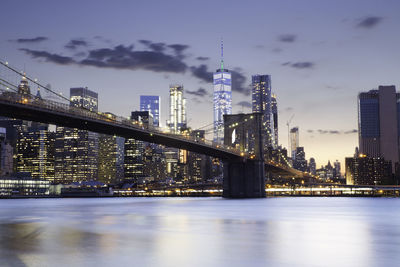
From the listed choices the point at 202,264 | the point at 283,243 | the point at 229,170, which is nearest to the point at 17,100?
the point at 283,243

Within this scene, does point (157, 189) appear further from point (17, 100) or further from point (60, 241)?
point (60, 241)

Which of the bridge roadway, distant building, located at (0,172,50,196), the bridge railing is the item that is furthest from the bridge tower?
distant building, located at (0,172,50,196)

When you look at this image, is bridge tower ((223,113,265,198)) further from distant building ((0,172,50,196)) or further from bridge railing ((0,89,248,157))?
distant building ((0,172,50,196))

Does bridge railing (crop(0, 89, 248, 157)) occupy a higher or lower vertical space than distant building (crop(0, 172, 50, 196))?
higher

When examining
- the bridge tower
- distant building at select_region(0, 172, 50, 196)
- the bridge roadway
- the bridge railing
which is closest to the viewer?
the bridge railing

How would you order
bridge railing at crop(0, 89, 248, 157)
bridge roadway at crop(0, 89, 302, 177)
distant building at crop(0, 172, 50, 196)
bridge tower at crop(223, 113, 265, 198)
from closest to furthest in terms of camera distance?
1. bridge railing at crop(0, 89, 248, 157)
2. bridge roadway at crop(0, 89, 302, 177)
3. bridge tower at crop(223, 113, 265, 198)
4. distant building at crop(0, 172, 50, 196)

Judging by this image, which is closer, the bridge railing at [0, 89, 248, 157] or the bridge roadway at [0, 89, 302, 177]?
the bridge railing at [0, 89, 248, 157]

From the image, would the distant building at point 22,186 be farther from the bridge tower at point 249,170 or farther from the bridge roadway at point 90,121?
the bridge roadway at point 90,121

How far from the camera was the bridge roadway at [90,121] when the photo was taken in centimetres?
4328

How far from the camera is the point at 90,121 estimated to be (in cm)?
5150

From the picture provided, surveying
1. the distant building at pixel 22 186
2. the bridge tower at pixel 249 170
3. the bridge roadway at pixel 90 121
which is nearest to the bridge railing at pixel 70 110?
the bridge roadway at pixel 90 121

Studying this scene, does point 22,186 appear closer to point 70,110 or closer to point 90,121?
point 90,121

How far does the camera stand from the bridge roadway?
142ft

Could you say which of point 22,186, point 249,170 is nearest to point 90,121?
point 249,170
